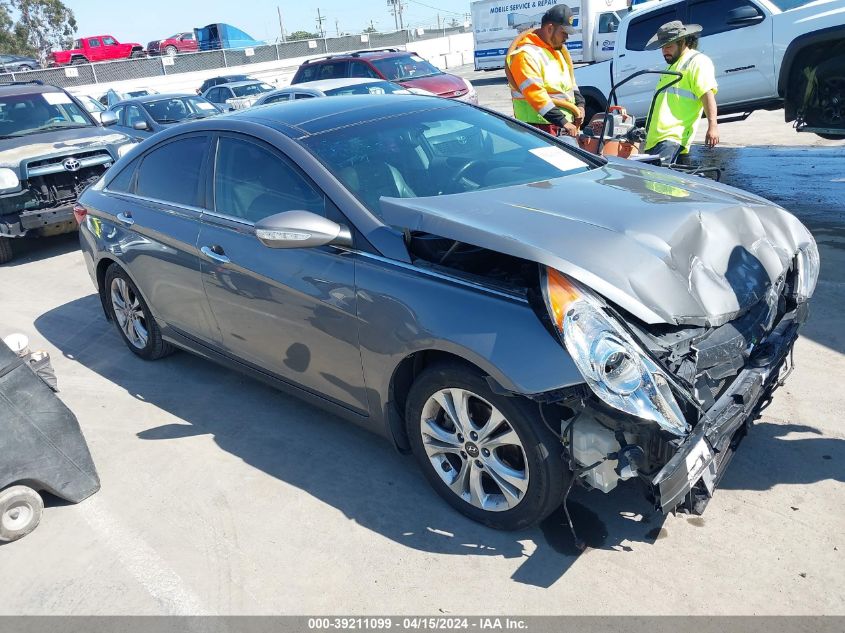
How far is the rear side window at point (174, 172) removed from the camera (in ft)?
14.1

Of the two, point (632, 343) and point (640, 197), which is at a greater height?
point (640, 197)

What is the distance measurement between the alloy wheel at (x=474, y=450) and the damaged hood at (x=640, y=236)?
2.21 ft

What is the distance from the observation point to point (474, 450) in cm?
304

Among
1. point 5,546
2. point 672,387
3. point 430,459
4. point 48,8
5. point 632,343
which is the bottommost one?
point 5,546

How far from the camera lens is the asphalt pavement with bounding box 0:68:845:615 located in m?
2.79

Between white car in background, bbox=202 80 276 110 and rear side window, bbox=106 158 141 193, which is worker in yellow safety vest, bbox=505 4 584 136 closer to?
rear side window, bbox=106 158 141 193

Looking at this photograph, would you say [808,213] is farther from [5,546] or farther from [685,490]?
[5,546]

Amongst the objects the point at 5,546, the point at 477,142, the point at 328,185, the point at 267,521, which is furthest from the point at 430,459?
the point at 5,546

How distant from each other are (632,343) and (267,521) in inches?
75.0

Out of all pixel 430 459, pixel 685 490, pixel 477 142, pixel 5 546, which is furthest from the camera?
pixel 477 142

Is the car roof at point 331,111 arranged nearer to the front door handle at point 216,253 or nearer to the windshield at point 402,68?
the front door handle at point 216,253

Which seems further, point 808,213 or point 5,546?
point 808,213

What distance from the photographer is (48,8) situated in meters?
58.8

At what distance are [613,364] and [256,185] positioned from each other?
2225mm
